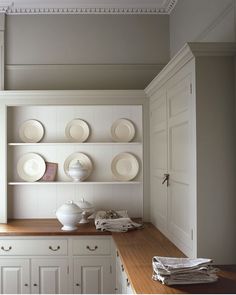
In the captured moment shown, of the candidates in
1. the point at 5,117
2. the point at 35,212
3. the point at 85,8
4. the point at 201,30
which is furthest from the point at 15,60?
the point at 201,30

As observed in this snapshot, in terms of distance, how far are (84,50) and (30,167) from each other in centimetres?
135

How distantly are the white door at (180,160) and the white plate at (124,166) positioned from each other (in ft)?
3.37

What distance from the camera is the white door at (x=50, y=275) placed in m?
3.52

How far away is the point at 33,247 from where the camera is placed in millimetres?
3531

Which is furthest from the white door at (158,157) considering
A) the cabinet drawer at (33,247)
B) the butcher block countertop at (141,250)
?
the cabinet drawer at (33,247)

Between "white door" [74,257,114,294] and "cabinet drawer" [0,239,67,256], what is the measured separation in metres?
0.18

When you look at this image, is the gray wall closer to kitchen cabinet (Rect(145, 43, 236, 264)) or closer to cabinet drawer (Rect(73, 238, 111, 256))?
cabinet drawer (Rect(73, 238, 111, 256))

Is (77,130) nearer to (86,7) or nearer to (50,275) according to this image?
(86,7)

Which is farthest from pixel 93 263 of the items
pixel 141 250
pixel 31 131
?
pixel 31 131

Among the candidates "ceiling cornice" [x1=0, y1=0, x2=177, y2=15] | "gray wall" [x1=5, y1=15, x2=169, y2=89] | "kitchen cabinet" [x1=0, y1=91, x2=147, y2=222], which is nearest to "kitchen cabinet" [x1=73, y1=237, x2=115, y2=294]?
"kitchen cabinet" [x1=0, y1=91, x2=147, y2=222]

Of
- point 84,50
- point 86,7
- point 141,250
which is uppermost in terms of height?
point 86,7

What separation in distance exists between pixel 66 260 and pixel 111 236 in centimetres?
46

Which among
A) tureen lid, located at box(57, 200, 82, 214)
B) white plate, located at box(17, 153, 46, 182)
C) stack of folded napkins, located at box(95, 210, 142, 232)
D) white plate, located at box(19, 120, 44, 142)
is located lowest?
stack of folded napkins, located at box(95, 210, 142, 232)

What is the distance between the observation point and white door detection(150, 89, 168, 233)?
130 inches
